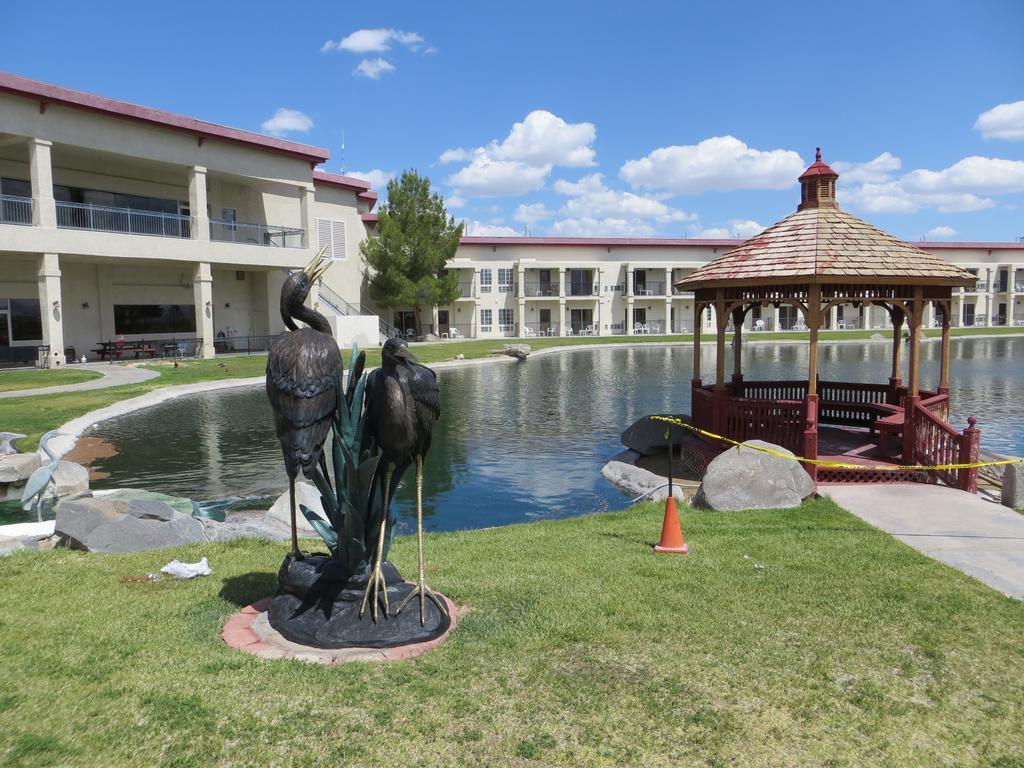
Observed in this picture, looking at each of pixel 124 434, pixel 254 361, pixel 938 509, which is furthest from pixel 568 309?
pixel 938 509

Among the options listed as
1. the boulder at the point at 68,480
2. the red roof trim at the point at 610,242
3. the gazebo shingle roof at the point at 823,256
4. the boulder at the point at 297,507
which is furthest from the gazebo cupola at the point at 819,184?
the red roof trim at the point at 610,242

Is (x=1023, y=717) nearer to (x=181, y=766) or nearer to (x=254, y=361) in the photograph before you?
(x=181, y=766)

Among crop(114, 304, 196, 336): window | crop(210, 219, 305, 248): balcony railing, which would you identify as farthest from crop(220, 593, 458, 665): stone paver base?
crop(114, 304, 196, 336): window

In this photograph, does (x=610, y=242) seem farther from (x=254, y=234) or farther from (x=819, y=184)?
(x=819, y=184)

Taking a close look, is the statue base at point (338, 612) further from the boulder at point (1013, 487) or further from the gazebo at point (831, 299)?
the boulder at point (1013, 487)

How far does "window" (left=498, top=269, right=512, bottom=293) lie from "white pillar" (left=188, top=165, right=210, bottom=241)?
29.5 m

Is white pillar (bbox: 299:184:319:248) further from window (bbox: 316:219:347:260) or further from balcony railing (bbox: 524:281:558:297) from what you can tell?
balcony railing (bbox: 524:281:558:297)

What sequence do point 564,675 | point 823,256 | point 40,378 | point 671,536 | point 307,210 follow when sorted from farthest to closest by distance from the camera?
point 307,210 → point 40,378 → point 823,256 → point 671,536 → point 564,675

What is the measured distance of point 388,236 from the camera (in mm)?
46906

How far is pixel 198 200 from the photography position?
3262cm

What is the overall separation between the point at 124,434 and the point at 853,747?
16860mm

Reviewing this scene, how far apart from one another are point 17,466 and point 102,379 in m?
15.0

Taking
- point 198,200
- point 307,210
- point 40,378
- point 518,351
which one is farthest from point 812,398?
point 307,210

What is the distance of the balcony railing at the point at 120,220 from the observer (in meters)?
30.0
